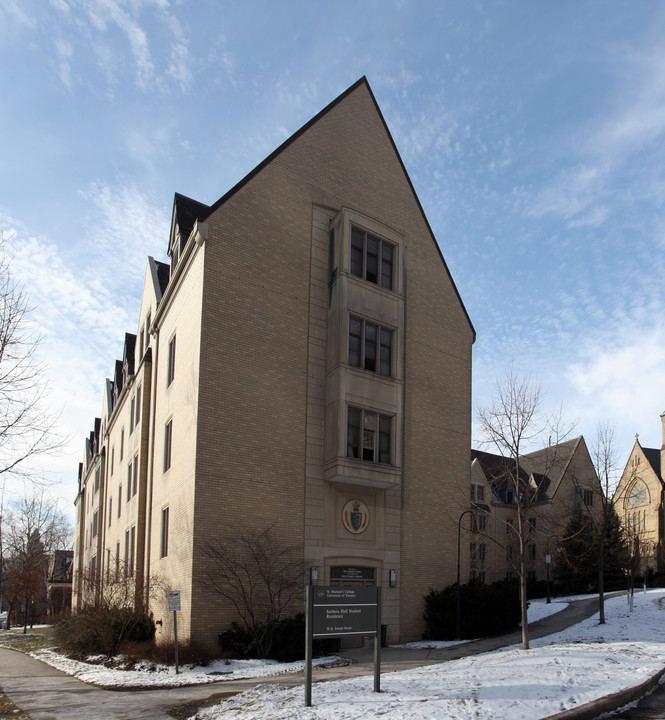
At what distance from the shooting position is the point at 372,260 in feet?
83.3

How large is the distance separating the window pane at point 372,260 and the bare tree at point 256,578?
32.2 ft

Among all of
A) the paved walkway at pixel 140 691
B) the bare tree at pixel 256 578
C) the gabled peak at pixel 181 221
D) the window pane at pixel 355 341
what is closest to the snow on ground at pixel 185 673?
the paved walkway at pixel 140 691

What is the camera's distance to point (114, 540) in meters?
36.5

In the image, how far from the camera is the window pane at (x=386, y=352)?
24766 millimetres

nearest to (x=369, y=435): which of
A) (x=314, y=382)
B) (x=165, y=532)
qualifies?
(x=314, y=382)

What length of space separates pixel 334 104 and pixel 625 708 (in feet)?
73.2

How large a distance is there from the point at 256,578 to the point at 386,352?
9171mm

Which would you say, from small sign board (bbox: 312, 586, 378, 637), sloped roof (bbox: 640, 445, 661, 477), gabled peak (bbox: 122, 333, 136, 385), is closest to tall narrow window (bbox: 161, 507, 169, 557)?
small sign board (bbox: 312, 586, 378, 637)

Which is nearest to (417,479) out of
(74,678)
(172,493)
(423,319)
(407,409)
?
(407,409)

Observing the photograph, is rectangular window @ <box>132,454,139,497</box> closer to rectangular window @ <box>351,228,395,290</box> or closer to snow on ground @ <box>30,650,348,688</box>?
snow on ground @ <box>30,650,348,688</box>

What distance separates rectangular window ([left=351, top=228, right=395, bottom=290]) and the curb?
633 inches

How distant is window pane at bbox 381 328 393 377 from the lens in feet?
81.3

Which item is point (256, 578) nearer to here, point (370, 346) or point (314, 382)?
point (314, 382)

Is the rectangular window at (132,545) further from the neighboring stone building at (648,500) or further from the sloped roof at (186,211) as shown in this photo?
the neighboring stone building at (648,500)
